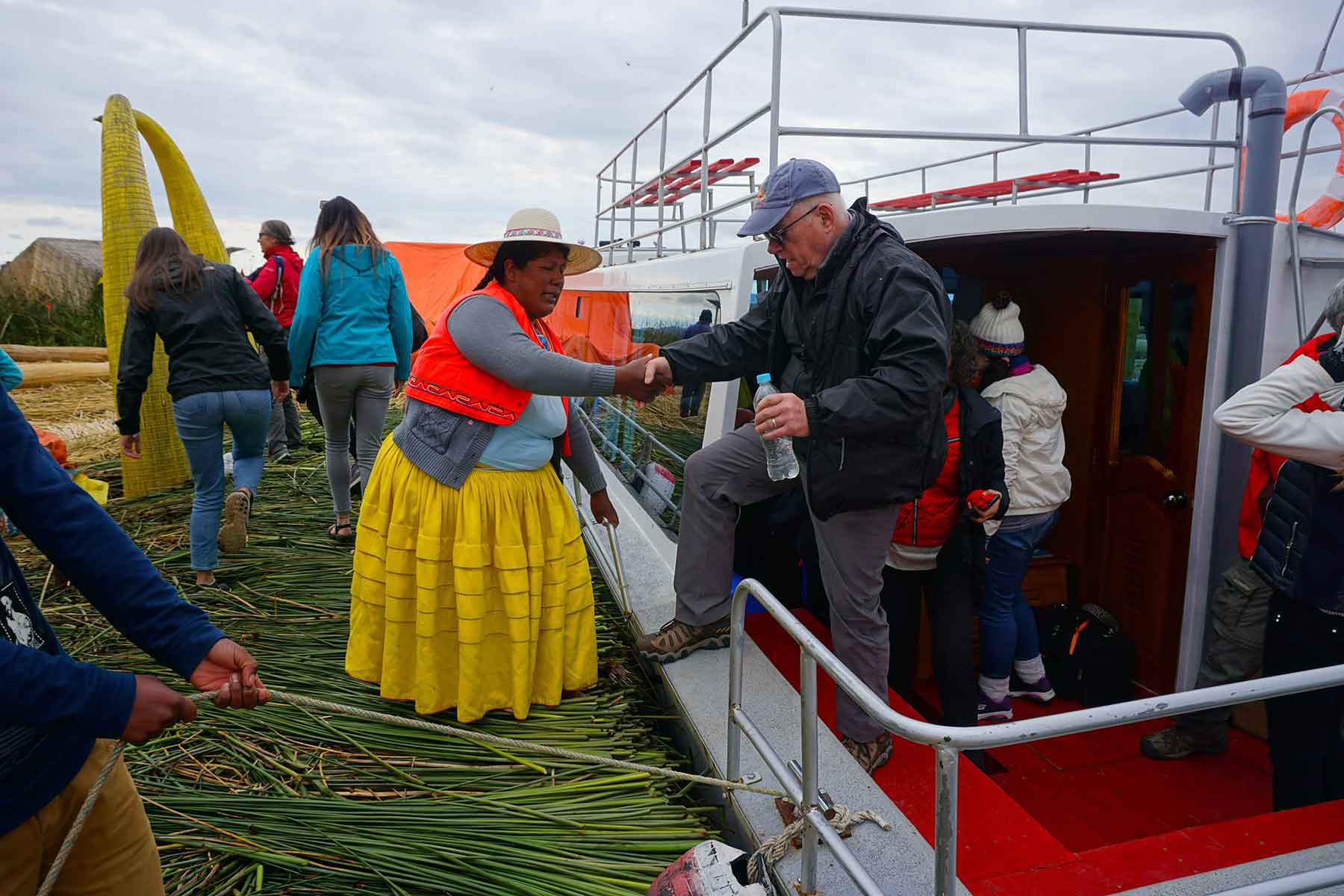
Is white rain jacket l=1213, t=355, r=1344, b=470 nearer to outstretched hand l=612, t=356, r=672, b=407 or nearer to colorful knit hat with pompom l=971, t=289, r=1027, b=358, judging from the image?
colorful knit hat with pompom l=971, t=289, r=1027, b=358

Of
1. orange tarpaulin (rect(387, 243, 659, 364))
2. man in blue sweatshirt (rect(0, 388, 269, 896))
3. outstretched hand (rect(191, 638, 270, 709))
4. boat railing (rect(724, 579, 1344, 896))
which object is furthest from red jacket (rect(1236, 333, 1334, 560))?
man in blue sweatshirt (rect(0, 388, 269, 896))

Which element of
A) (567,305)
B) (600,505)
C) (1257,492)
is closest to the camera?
(1257,492)

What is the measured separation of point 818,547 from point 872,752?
725 mm

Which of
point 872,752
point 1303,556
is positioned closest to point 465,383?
point 872,752

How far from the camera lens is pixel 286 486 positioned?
7102mm

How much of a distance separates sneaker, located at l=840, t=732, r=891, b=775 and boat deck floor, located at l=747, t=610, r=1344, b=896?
4 cm

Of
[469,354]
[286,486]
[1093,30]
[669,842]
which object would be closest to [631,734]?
[669,842]

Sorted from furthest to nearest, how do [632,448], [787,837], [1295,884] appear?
[632,448] → [787,837] → [1295,884]

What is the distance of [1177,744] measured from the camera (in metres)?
3.62

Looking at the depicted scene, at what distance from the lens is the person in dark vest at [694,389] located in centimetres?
395

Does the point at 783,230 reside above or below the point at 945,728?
above

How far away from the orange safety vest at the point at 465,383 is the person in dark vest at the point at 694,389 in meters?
1.02

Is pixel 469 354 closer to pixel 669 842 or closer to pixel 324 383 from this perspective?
pixel 669 842

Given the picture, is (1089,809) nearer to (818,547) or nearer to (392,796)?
(818,547)
